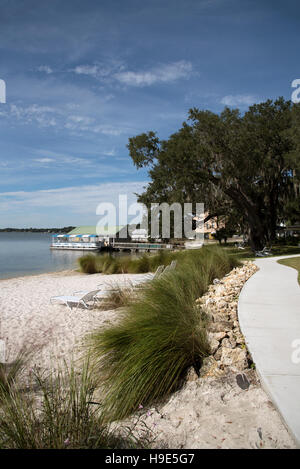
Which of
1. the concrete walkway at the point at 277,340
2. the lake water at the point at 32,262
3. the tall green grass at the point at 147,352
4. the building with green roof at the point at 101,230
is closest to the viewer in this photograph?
the concrete walkway at the point at 277,340

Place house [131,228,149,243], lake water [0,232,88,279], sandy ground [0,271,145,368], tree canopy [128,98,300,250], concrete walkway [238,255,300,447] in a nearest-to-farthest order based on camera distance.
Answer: concrete walkway [238,255,300,447] < sandy ground [0,271,145,368] < tree canopy [128,98,300,250] < lake water [0,232,88,279] < house [131,228,149,243]

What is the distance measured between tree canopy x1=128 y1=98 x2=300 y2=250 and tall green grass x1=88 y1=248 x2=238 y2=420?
610 inches

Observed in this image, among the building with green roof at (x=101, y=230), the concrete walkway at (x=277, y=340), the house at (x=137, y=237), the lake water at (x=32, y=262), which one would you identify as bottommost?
the lake water at (x=32, y=262)

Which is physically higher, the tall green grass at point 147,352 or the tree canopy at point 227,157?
the tree canopy at point 227,157

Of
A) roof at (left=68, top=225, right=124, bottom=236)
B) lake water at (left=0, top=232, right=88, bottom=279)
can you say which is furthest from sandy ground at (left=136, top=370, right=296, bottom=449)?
roof at (left=68, top=225, right=124, bottom=236)

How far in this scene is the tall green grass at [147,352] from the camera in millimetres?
3176

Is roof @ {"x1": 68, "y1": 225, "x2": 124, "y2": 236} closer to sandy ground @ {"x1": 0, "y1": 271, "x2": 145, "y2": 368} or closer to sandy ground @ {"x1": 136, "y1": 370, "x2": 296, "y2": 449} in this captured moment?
sandy ground @ {"x1": 0, "y1": 271, "x2": 145, "y2": 368}

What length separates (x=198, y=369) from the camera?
151 inches

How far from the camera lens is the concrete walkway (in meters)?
2.81

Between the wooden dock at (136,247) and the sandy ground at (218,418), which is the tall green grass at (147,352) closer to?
the sandy ground at (218,418)

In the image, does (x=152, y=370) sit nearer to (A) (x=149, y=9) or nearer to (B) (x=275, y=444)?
(B) (x=275, y=444)

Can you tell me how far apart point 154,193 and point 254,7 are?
1498 cm

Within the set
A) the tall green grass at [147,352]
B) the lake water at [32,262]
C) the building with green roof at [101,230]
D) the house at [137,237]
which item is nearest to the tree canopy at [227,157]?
the lake water at [32,262]

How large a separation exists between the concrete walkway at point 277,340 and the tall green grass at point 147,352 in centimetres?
76
